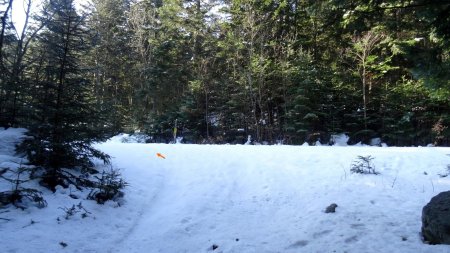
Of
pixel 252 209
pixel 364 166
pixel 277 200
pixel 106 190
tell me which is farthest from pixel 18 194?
pixel 364 166

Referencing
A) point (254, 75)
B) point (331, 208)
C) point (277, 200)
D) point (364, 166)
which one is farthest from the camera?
point (254, 75)

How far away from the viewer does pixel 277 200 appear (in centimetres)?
808

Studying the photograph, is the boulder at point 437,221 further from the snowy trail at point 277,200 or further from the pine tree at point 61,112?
the pine tree at point 61,112

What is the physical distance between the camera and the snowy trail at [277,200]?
19.6 ft

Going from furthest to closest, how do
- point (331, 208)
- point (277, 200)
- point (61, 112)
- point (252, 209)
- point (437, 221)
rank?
point (277, 200) → point (252, 209) → point (61, 112) → point (331, 208) → point (437, 221)

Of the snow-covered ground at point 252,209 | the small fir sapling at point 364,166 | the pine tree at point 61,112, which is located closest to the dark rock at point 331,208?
the snow-covered ground at point 252,209

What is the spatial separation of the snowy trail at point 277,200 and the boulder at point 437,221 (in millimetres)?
192

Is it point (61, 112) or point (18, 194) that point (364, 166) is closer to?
point (61, 112)

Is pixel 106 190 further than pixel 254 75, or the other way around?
pixel 254 75

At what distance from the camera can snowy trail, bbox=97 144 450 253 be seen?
598 centimetres

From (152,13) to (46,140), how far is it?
26642 millimetres

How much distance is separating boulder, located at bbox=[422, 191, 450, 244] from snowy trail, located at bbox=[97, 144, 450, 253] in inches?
7.5

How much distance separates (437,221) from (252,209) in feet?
12.2

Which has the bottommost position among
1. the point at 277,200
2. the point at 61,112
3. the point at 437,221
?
the point at 277,200
